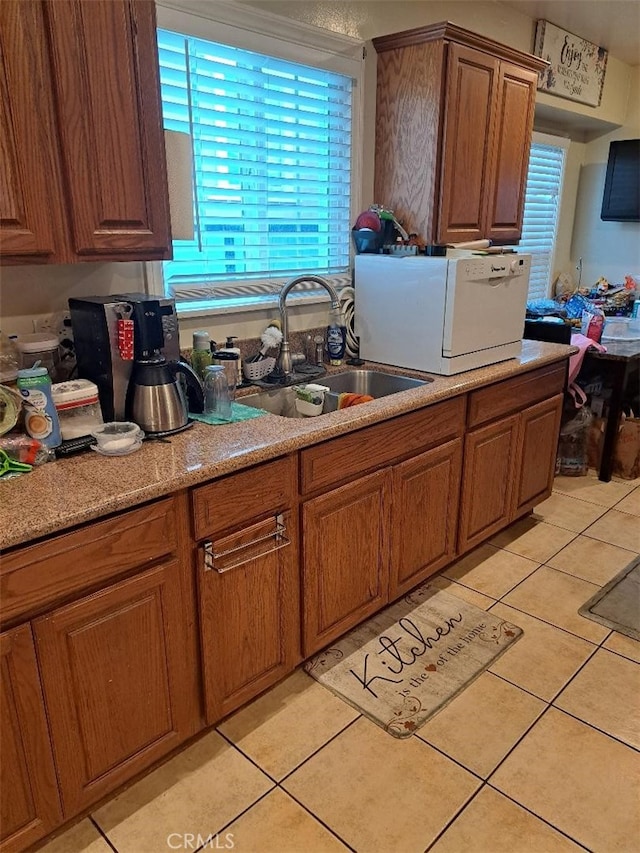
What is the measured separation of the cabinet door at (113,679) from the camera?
1.34 meters

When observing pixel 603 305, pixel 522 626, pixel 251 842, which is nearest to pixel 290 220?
pixel 522 626

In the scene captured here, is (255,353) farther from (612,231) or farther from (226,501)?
(612,231)

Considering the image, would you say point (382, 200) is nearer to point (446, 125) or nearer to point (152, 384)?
point (446, 125)

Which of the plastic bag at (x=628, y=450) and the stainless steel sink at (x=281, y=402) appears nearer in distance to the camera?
the stainless steel sink at (x=281, y=402)

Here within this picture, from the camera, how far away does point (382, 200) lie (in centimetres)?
276

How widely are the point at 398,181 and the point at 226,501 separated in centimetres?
179

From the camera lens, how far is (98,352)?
1.65 metres

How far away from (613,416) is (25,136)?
10.4ft

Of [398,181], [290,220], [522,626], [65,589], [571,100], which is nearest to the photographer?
[65,589]

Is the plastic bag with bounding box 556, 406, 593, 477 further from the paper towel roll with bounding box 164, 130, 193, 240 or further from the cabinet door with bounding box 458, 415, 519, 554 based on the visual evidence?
the paper towel roll with bounding box 164, 130, 193, 240

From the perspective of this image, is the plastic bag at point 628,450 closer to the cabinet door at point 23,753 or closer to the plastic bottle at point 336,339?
the plastic bottle at point 336,339

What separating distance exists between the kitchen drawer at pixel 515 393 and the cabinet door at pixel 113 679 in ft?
4.61

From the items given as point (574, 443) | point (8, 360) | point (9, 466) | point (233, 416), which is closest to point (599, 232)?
point (574, 443)

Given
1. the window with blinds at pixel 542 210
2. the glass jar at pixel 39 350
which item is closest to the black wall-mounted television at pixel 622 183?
the window with blinds at pixel 542 210
